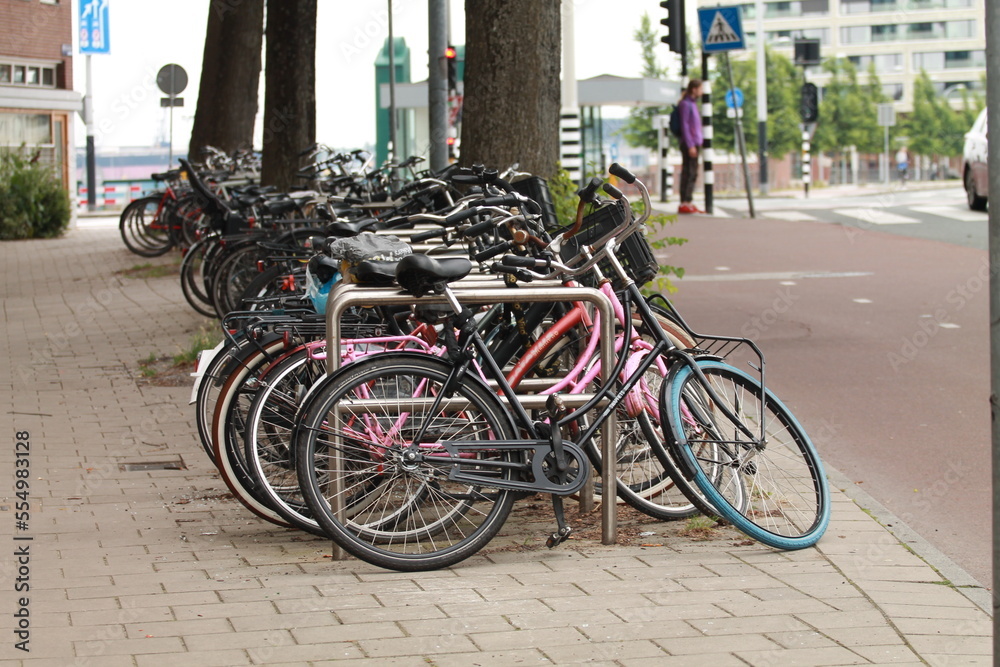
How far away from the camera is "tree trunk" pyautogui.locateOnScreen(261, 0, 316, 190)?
49.8ft

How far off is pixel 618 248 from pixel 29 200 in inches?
771

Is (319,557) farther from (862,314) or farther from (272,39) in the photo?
(272,39)

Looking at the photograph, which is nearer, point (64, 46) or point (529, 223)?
point (529, 223)

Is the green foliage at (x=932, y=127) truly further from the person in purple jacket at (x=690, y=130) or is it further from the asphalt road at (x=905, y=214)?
the person in purple jacket at (x=690, y=130)

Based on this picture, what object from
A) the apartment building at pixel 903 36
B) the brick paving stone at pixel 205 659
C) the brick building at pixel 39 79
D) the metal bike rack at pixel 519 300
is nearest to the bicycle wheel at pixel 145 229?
the brick building at pixel 39 79

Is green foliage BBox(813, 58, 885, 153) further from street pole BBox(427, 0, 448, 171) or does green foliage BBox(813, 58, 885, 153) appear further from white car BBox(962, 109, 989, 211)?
street pole BBox(427, 0, 448, 171)

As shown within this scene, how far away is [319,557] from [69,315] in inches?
319

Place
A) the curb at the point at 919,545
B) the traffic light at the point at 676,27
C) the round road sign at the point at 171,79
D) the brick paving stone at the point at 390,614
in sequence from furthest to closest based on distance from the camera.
→ 1. the round road sign at the point at 171,79
2. the traffic light at the point at 676,27
3. the curb at the point at 919,545
4. the brick paving stone at the point at 390,614

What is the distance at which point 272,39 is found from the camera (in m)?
15.4

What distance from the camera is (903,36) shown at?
110 m

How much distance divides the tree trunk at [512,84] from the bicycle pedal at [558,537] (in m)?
4.04

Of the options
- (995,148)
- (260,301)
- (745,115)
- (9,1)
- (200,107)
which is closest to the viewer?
(995,148)

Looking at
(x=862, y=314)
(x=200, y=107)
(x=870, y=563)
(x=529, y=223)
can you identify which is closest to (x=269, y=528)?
(x=529, y=223)

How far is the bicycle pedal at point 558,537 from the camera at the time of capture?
15.6 ft
